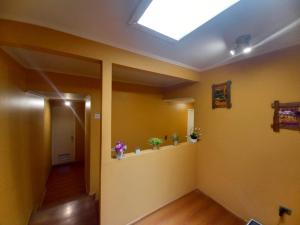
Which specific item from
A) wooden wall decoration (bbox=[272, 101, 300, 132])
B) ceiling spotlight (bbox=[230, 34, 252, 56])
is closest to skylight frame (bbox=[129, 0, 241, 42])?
ceiling spotlight (bbox=[230, 34, 252, 56])

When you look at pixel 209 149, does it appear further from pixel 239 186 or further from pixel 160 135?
pixel 160 135

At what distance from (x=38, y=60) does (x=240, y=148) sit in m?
3.29

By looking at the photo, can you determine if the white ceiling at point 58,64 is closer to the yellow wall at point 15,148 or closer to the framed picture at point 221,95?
the yellow wall at point 15,148

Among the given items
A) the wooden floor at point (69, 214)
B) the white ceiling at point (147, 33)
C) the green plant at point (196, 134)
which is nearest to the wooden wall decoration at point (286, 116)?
the white ceiling at point (147, 33)

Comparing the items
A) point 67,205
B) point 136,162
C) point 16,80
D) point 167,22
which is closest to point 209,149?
point 136,162

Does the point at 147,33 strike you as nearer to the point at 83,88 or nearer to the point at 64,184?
the point at 83,88

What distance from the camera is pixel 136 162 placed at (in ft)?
6.13

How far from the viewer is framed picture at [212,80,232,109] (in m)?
2.12

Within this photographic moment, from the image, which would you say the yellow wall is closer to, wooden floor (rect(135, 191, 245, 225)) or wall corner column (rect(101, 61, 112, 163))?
wall corner column (rect(101, 61, 112, 163))

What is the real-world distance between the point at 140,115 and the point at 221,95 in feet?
6.29

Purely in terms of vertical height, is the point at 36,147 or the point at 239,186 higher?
the point at 36,147

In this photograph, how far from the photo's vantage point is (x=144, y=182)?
77.1 inches

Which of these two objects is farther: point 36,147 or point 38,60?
point 36,147

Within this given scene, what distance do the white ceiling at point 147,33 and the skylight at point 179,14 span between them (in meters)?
0.08
